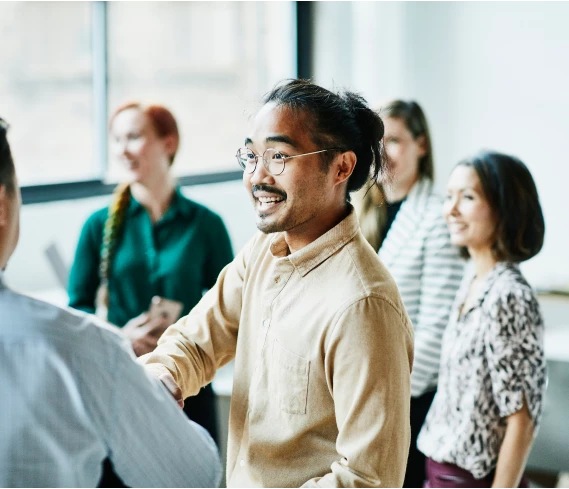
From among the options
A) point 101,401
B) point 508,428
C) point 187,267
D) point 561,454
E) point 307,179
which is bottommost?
point 561,454

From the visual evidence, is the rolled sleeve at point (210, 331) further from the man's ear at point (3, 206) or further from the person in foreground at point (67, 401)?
the man's ear at point (3, 206)

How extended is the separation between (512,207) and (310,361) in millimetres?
1029

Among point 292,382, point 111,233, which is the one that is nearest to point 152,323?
point 111,233

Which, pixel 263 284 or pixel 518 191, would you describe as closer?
pixel 263 284

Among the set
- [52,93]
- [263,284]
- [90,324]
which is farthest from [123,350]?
[52,93]

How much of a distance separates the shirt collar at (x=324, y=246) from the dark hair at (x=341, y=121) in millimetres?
118

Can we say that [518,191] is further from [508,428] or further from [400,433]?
[400,433]

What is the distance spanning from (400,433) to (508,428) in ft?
2.57

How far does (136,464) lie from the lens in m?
1.05

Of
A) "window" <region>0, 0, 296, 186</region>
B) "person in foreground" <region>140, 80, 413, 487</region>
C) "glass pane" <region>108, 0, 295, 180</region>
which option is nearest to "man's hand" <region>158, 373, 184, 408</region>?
"person in foreground" <region>140, 80, 413, 487</region>

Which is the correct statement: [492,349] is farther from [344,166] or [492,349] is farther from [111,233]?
[111,233]

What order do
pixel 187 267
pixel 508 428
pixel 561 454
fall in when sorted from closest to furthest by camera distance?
pixel 508 428 → pixel 187 267 → pixel 561 454

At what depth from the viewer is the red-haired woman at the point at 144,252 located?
2.37 m

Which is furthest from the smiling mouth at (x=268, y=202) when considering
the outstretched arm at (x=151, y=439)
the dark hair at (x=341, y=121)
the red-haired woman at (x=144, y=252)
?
the red-haired woman at (x=144, y=252)
